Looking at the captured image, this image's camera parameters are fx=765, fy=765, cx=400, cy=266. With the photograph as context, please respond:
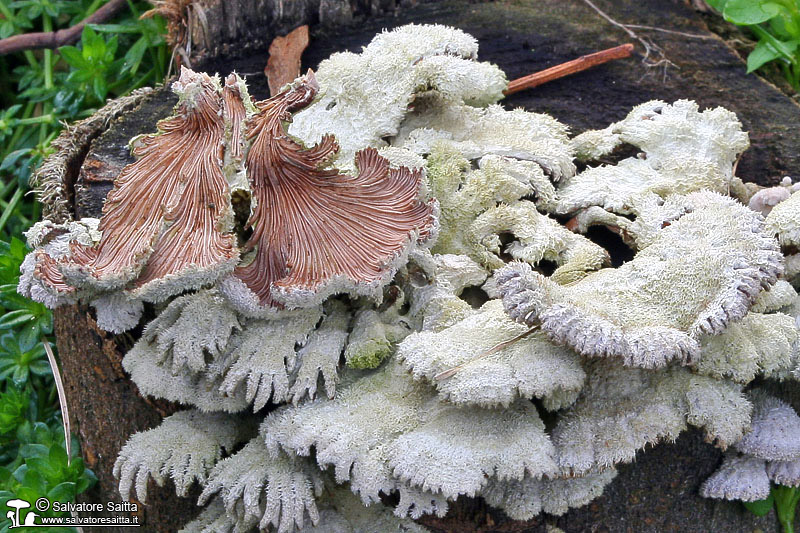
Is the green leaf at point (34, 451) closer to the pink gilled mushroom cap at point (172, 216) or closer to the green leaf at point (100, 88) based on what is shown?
the pink gilled mushroom cap at point (172, 216)

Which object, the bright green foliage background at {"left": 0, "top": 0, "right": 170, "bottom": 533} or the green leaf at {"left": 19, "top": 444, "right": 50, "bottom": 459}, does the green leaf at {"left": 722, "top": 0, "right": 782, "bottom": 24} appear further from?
the green leaf at {"left": 19, "top": 444, "right": 50, "bottom": 459}

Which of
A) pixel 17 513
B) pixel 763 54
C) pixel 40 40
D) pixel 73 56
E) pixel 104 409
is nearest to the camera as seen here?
pixel 104 409

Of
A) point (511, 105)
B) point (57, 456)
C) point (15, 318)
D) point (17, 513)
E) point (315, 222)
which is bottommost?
point (17, 513)

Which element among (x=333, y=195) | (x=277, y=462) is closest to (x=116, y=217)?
(x=333, y=195)

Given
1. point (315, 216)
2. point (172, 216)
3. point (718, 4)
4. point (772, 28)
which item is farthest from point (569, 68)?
point (172, 216)

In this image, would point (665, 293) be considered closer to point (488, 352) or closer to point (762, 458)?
point (488, 352)

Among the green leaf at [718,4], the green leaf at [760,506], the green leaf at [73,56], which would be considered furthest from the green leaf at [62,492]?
the green leaf at [718,4]
